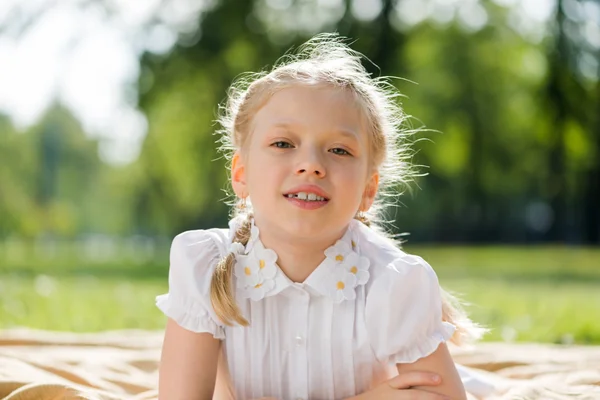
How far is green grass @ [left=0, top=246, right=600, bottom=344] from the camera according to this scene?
5355 millimetres

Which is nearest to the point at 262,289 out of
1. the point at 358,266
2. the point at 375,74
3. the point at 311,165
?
the point at 358,266

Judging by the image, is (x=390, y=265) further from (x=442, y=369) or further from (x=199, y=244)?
(x=199, y=244)

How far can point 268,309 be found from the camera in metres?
2.19

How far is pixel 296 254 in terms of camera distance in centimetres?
218

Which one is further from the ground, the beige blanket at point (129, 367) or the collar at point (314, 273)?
the collar at point (314, 273)

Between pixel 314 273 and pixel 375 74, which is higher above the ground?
pixel 375 74

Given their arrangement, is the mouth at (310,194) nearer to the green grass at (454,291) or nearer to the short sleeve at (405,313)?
the short sleeve at (405,313)

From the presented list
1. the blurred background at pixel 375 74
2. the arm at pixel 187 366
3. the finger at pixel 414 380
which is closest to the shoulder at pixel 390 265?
the finger at pixel 414 380

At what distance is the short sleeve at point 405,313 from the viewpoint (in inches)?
79.5

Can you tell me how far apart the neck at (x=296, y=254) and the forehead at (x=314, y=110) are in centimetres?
30

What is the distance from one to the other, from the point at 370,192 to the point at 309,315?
42 cm

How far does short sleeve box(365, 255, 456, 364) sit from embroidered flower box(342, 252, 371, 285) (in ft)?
0.24

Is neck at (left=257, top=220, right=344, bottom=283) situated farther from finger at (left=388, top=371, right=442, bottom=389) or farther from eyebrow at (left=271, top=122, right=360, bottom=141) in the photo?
finger at (left=388, top=371, right=442, bottom=389)

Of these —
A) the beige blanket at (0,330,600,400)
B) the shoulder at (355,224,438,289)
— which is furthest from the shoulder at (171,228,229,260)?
the beige blanket at (0,330,600,400)
